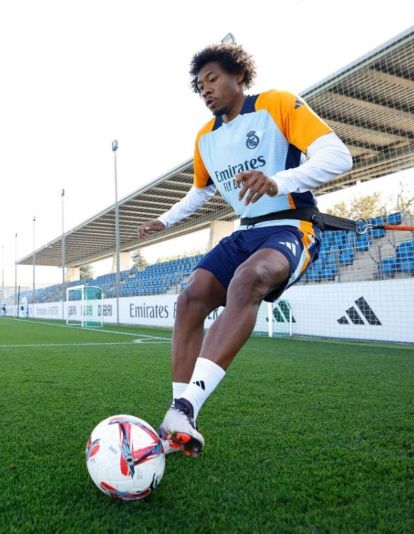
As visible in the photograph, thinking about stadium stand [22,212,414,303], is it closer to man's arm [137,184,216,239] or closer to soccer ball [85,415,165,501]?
man's arm [137,184,216,239]

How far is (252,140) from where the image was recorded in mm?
2543

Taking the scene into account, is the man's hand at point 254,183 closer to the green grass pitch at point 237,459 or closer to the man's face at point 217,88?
the man's face at point 217,88

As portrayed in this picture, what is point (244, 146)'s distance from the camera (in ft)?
8.45

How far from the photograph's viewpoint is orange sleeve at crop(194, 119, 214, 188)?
112 inches

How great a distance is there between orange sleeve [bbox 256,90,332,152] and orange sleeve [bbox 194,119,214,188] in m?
0.39

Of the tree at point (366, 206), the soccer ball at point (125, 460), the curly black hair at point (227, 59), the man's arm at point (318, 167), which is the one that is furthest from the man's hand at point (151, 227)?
the tree at point (366, 206)

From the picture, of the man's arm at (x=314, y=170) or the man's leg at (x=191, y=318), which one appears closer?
the man's arm at (x=314, y=170)

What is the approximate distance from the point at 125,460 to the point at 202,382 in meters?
0.41

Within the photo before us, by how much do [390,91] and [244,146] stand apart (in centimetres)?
1157

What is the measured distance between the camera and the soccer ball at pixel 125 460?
165cm

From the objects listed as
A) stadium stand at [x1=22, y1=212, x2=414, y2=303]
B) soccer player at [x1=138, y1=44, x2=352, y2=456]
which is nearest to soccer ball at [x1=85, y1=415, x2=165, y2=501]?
soccer player at [x1=138, y1=44, x2=352, y2=456]

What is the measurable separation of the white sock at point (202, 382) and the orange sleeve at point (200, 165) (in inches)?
58.5

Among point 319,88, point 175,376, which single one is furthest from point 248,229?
point 319,88

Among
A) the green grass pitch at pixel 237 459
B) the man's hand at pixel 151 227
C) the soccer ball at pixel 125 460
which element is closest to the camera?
the green grass pitch at pixel 237 459
